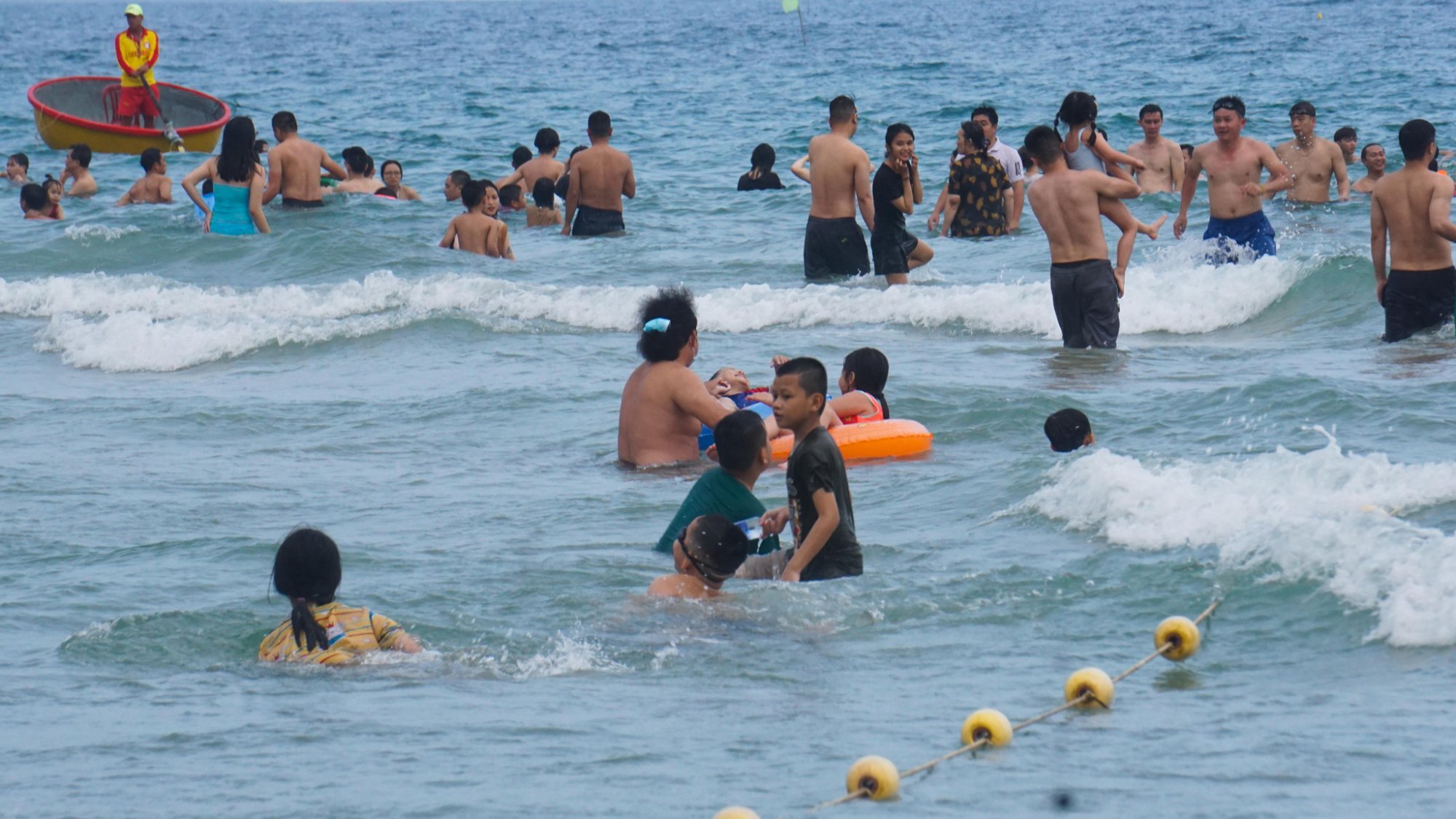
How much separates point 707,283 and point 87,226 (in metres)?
7.29

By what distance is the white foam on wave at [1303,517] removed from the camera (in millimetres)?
5629

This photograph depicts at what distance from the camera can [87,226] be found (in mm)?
18188

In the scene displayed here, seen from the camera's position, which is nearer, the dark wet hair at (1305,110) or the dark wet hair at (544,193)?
the dark wet hair at (1305,110)

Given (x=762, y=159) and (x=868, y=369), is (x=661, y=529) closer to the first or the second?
(x=868, y=369)

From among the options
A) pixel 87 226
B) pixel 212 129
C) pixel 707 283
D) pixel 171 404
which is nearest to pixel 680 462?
pixel 171 404

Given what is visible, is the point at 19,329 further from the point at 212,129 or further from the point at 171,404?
the point at 212,129

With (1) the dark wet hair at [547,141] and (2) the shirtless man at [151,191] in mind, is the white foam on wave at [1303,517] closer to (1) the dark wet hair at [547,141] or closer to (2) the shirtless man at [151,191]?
(1) the dark wet hair at [547,141]

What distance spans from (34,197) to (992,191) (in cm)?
1103

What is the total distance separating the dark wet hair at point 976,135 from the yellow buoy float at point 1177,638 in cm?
938

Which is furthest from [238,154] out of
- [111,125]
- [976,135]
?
[111,125]

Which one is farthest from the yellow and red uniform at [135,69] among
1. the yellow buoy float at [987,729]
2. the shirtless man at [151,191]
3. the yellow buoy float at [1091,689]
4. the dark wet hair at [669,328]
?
the yellow buoy float at [987,729]

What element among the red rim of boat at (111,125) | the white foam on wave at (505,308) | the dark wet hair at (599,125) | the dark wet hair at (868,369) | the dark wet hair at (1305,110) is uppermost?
the dark wet hair at (1305,110)

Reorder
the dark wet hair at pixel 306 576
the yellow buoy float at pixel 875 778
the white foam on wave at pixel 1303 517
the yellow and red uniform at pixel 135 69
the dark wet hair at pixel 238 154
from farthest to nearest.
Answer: the yellow and red uniform at pixel 135 69 → the dark wet hair at pixel 238 154 → the white foam on wave at pixel 1303 517 → the dark wet hair at pixel 306 576 → the yellow buoy float at pixel 875 778

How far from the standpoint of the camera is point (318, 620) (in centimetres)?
563
